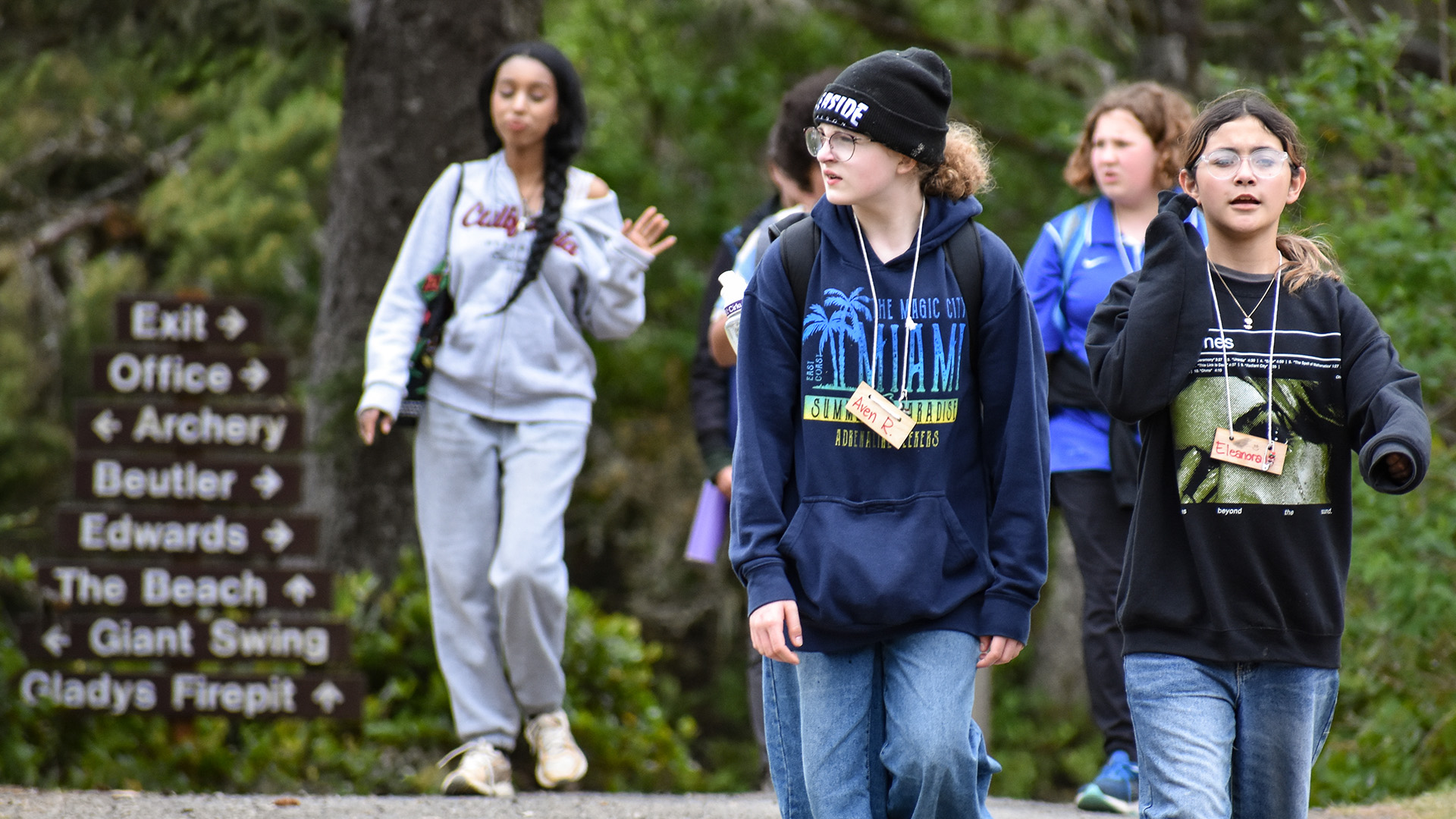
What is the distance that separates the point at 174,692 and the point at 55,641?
19.6 inches

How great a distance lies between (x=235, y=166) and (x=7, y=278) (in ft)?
8.87

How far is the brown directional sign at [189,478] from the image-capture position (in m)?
6.05

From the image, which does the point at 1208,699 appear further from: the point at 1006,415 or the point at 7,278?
the point at 7,278

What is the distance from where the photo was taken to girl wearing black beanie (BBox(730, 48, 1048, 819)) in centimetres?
291

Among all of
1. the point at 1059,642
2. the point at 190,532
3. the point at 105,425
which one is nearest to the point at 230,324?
the point at 105,425

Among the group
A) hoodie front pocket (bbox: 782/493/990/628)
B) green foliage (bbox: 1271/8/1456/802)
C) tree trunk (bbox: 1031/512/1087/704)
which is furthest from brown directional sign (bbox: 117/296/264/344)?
tree trunk (bbox: 1031/512/1087/704)

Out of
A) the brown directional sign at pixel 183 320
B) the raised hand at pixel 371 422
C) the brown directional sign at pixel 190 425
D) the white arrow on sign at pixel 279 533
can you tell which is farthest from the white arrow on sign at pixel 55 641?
the raised hand at pixel 371 422

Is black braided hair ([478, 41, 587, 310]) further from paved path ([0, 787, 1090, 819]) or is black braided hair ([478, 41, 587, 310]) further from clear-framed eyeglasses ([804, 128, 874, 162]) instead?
clear-framed eyeglasses ([804, 128, 874, 162])

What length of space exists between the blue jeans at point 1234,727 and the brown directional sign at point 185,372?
13.4 feet

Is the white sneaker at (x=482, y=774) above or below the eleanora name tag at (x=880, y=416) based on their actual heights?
below

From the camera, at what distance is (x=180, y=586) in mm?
6016

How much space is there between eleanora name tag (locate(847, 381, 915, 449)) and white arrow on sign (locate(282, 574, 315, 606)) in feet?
11.8

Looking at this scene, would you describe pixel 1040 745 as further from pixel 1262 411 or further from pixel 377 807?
pixel 1262 411

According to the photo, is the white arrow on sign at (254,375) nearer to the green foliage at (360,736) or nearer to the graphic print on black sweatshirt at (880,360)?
the green foliage at (360,736)
